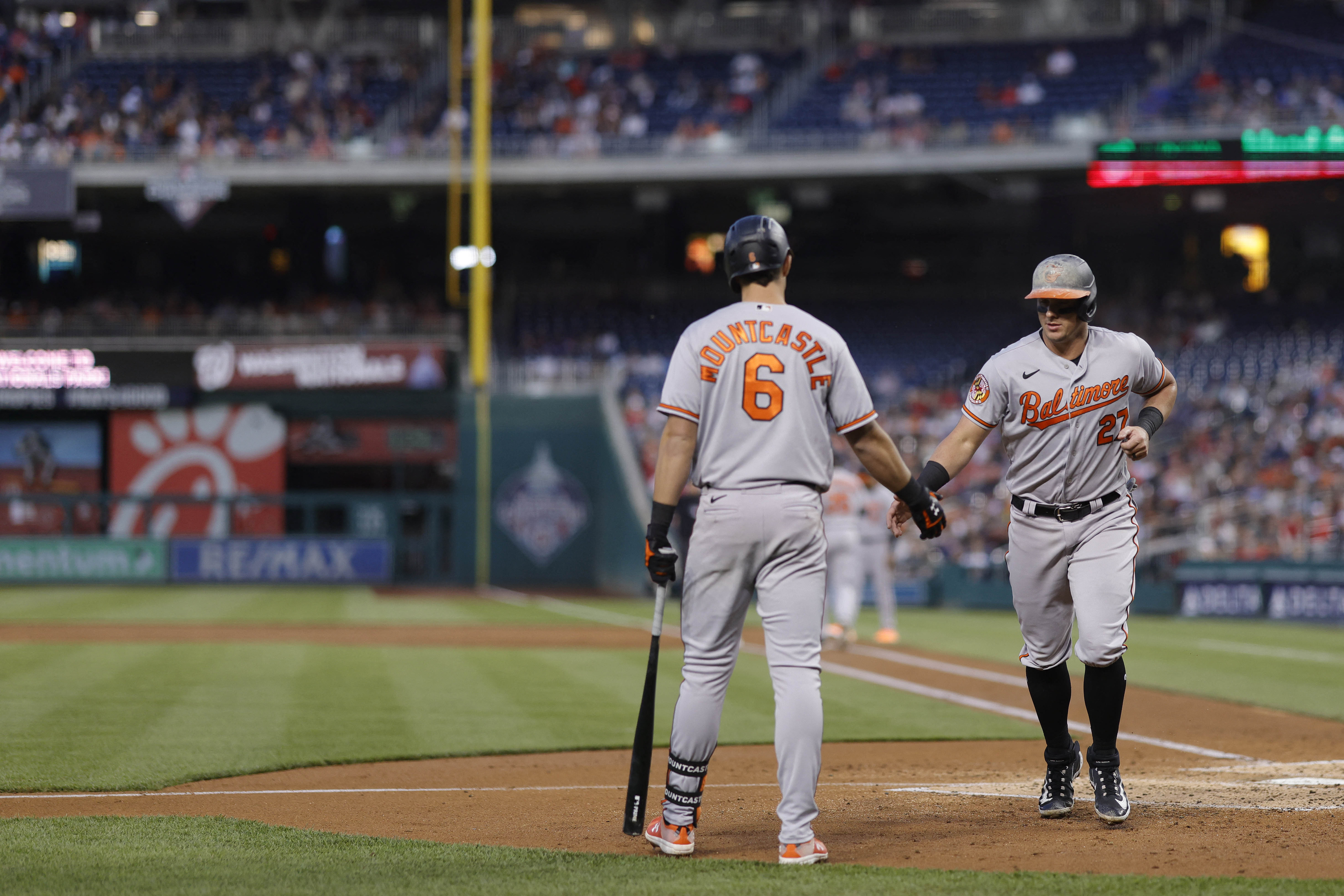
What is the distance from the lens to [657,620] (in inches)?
199

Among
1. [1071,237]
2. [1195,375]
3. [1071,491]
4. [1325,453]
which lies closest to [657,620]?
[1071,491]

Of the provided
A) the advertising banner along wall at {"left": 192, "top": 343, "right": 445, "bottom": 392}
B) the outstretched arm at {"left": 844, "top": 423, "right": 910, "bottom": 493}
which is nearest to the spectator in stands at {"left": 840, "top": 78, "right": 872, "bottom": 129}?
the advertising banner along wall at {"left": 192, "top": 343, "right": 445, "bottom": 392}

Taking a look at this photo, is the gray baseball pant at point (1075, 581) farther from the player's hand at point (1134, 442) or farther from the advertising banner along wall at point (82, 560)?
the advertising banner along wall at point (82, 560)

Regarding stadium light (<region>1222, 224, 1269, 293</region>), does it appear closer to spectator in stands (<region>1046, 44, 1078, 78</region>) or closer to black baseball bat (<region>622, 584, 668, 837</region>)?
spectator in stands (<region>1046, 44, 1078, 78</region>)

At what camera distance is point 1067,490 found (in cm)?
559

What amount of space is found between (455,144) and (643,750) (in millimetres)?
25919

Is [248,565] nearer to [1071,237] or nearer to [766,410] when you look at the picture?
[1071,237]

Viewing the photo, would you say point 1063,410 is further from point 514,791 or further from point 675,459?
point 514,791

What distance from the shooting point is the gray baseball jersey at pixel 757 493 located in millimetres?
4770

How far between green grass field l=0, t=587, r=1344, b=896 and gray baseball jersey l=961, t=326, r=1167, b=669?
141 centimetres

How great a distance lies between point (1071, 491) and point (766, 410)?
1471 mm

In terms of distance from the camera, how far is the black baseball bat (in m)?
5.04

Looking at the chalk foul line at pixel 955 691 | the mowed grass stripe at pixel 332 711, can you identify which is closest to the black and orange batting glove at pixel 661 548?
the mowed grass stripe at pixel 332 711

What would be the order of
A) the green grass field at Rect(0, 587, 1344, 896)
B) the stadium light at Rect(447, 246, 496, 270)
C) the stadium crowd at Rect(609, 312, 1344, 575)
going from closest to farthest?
the green grass field at Rect(0, 587, 1344, 896) < the stadium crowd at Rect(609, 312, 1344, 575) < the stadium light at Rect(447, 246, 496, 270)
